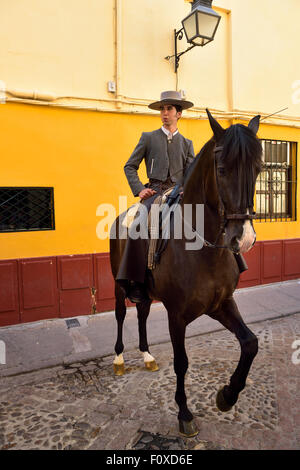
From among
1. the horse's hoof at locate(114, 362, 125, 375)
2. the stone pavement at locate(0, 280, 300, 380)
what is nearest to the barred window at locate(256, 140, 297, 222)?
the stone pavement at locate(0, 280, 300, 380)

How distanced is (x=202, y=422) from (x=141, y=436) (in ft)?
1.85

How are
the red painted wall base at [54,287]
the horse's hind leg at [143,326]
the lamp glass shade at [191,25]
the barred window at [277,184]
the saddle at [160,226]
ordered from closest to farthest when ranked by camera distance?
the saddle at [160,226] < the horse's hind leg at [143,326] < the red painted wall base at [54,287] < the lamp glass shade at [191,25] < the barred window at [277,184]

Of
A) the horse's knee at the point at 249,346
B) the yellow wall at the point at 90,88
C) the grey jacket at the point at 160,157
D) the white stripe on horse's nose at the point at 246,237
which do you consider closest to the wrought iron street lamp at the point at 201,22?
the yellow wall at the point at 90,88

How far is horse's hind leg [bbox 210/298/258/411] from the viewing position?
269cm

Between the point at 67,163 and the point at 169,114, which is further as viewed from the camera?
the point at 67,163

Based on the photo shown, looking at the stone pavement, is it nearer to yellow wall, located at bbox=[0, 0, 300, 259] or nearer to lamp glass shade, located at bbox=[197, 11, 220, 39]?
yellow wall, located at bbox=[0, 0, 300, 259]

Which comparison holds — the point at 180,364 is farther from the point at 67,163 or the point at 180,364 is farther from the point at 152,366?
the point at 67,163

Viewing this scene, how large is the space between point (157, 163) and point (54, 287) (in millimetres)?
3102

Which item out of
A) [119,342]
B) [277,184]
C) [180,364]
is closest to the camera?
[180,364]

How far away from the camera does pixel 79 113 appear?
5.56m

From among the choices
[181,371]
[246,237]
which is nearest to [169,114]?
[246,237]

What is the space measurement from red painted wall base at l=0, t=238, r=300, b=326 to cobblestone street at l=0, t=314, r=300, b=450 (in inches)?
61.8

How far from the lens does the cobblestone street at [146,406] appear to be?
263 centimetres

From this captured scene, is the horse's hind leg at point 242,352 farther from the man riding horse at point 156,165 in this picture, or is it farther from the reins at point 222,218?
the man riding horse at point 156,165
